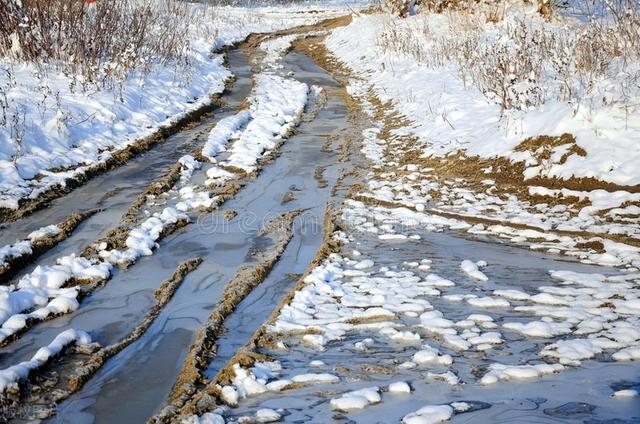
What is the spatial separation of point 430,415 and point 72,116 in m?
8.58

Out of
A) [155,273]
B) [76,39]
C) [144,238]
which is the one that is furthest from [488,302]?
[76,39]

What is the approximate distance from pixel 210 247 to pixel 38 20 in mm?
8382

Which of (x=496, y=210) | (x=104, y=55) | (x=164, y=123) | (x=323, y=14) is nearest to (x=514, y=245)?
(x=496, y=210)

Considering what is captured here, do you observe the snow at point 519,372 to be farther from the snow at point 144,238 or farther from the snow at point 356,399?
the snow at point 144,238

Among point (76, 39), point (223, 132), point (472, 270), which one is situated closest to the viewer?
point (472, 270)

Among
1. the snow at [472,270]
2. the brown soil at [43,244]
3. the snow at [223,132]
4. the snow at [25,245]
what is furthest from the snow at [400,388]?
the snow at [223,132]

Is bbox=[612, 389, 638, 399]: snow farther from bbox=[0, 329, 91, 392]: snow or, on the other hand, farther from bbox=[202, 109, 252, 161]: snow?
bbox=[202, 109, 252, 161]: snow

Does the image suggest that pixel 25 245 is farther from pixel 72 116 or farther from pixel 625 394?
pixel 625 394

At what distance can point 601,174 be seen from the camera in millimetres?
6965

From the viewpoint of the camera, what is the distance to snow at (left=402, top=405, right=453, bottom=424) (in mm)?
3254

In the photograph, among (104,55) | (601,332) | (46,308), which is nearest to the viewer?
(601,332)

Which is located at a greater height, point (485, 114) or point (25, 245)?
point (485, 114)

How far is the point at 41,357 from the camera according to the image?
412 cm

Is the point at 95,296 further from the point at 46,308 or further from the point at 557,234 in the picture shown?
the point at 557,234
